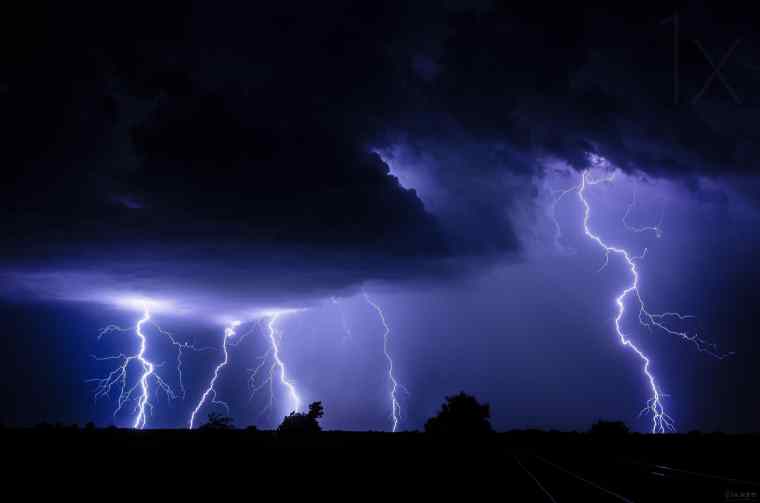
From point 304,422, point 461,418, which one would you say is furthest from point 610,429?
point 304,422

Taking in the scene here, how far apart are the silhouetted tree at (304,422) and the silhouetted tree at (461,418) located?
8.85m

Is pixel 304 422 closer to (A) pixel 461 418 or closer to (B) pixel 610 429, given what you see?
(A) pixel 461 418

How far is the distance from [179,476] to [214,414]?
2204 centimetres

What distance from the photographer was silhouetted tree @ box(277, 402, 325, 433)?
37.5 m

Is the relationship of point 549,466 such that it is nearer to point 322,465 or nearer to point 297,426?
point 322,465

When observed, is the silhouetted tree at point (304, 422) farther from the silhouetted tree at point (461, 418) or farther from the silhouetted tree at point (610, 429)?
the silhouetted tree at point (610, 429)

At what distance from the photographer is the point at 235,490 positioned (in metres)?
10.0

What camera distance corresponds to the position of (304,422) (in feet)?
125

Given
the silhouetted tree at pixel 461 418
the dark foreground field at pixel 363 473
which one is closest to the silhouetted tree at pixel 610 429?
the silhouetted tree at pixel 461 418

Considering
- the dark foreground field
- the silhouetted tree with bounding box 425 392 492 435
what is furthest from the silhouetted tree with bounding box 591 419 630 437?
the dark foreground field

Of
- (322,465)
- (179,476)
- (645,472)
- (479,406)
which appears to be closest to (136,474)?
(179,476)

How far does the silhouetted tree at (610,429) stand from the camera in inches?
1566

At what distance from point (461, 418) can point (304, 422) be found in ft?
39.7

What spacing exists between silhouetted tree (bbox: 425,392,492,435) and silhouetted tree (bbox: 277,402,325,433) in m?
8.85
